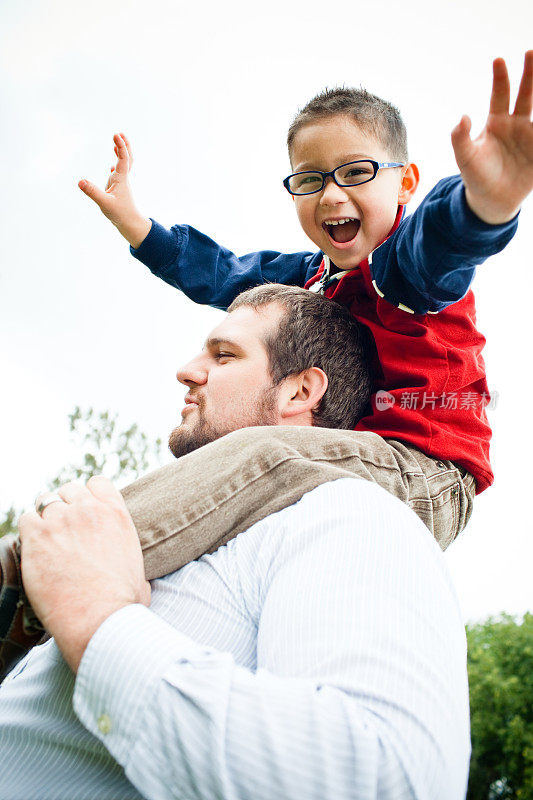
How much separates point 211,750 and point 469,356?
179 cm

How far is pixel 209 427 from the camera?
2201 mm

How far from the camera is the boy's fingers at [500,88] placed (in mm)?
1531

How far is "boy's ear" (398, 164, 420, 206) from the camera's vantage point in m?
2.79

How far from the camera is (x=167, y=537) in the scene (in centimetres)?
149

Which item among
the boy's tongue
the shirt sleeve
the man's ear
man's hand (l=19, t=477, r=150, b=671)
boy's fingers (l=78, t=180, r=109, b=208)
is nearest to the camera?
the shirt sleeve

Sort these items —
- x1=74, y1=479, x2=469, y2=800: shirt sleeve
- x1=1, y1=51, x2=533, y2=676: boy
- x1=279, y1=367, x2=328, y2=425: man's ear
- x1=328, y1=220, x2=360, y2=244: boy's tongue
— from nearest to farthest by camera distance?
x1=74, y1=479, x2=469, y2=800: shirt sleeve, x1=1, y1=51, x2=533, y2=676: boy, x1=279, y1=367, x2=328, y2=425: man's ear, x1=328, y1=220, x2=360, y2=244: boy's tongue

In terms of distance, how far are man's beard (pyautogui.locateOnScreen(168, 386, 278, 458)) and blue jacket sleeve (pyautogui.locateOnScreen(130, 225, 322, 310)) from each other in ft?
3.63

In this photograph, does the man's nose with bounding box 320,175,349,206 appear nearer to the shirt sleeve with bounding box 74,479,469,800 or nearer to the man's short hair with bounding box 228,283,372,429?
the man's short hair with bounding box 228,283,372,429

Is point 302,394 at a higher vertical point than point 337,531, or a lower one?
higher

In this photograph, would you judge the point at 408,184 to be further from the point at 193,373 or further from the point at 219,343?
the point at 193,373

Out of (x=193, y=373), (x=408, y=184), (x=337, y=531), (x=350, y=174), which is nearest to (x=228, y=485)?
(x=337, y=531)

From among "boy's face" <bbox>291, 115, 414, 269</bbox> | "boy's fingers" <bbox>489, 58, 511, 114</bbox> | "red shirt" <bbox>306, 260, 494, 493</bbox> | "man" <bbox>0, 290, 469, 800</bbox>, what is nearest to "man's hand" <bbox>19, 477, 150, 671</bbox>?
"man" <bbox>0, 290, 469, 800</bbox>

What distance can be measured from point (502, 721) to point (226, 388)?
11215 mm

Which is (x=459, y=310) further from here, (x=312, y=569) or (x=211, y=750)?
(x=211, y=750)
